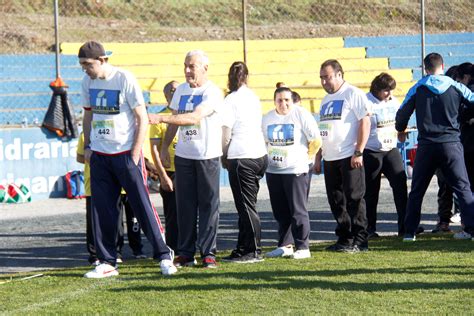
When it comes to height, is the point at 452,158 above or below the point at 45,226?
above

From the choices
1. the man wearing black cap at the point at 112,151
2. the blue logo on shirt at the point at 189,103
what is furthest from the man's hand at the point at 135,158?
the blue logo on shirt at the point at 189,103

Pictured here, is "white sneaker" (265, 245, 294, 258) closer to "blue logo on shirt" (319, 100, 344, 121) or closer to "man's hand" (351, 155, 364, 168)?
"man's hand" (351, 155, 364, 168)

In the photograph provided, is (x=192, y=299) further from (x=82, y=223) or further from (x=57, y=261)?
(x=82, y=223)

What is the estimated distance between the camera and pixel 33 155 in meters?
16.8

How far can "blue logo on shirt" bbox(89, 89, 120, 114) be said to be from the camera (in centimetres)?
877

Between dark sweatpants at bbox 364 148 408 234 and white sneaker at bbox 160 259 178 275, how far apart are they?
3.22m

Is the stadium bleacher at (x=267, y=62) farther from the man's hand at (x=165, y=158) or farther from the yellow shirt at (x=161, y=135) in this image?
the man's hand at (x=165, y=158)

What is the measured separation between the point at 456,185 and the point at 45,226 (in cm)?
573

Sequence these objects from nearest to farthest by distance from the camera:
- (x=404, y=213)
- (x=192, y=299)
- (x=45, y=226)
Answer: (x=192, y=299)
(x=404, y=213)
(x=45, y=226)

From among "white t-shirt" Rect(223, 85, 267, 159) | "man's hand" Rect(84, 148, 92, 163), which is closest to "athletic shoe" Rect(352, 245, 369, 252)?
"white t-shirt" Rect(223, 85, 267, 159)

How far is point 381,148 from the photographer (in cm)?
1145

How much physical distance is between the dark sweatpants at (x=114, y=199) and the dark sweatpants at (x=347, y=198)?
204 cm

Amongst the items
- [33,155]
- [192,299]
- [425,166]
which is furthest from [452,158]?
[33,155]

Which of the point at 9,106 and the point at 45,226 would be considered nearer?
the point at 45,226
